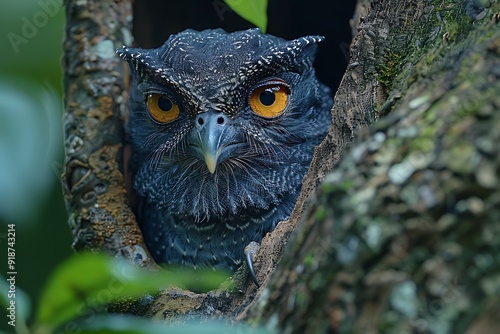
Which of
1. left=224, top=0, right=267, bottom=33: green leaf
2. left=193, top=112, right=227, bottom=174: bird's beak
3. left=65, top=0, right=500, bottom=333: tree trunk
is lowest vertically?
left=65, top=0, right=500, bottom=333: tree trunk

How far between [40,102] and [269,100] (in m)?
1.48

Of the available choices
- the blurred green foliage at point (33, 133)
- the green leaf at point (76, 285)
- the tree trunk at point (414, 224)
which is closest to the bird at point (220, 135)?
the blurred green foliage at point (33, 133)

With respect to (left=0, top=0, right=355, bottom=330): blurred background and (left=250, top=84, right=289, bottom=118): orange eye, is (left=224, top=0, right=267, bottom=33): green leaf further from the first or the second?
(left=0, top=0, right=355, bottom=330): blurred background

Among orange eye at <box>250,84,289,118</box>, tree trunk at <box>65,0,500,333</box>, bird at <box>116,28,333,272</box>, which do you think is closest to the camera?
Answer: tree trunk at <box>65,0,500,333</box>

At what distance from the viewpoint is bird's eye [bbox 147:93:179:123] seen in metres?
3.52

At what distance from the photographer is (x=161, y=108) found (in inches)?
141

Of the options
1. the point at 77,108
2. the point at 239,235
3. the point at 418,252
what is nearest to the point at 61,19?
the point at 77,108

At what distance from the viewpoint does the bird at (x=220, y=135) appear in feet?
10.8

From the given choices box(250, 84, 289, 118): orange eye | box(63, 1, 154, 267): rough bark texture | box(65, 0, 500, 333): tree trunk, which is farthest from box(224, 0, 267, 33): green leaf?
box(63, 1, 154, 267): rough bark texture

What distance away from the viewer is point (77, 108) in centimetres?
367

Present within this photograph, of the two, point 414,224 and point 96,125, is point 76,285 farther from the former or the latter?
point 96,125

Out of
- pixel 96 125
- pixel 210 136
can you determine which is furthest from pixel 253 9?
pixel 96 125

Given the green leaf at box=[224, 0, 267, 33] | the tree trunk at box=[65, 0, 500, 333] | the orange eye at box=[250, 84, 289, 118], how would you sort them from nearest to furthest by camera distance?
the tree trunk at box=[65, 0, 500, 333], the green leaf at box=[224, 0, 267, 33], the orange eye at box=[250, 84, 289, 118]

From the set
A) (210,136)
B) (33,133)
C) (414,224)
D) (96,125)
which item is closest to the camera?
(414,224)
